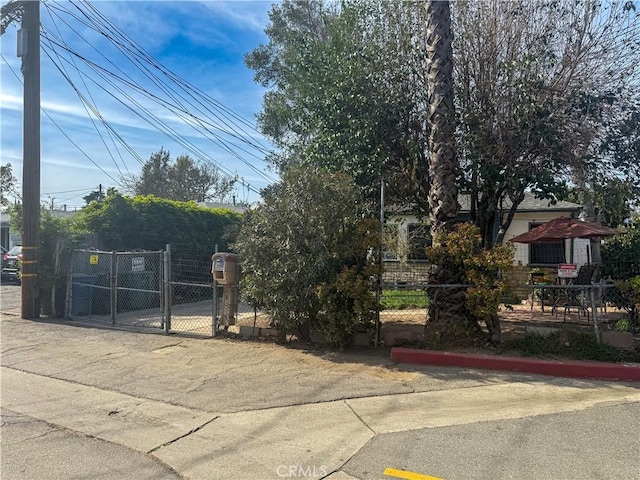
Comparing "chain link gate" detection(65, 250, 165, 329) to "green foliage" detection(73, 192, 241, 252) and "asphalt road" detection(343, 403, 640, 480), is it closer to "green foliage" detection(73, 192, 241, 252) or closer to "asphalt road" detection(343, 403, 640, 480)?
"green foliage" detection(73, 192, 241, 252)

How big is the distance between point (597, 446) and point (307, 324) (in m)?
4.70

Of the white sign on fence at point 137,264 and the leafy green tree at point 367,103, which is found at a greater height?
the leafy green tree at point 367,103

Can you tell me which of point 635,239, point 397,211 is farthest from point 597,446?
point 635,239

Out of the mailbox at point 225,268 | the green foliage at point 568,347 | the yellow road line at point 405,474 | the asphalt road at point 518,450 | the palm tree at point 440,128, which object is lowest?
the yellow road line at point 405,474

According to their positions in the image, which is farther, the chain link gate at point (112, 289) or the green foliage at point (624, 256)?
the green foliage at point (624, 256)

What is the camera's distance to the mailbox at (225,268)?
8.95 metres

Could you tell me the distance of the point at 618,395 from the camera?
225 inches

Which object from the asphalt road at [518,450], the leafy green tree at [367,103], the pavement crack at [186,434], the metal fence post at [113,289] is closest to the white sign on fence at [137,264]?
the metal fence post at [113,289]

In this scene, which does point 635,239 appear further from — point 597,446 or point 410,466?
point 410,466

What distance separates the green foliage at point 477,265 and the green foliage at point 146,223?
601 centimetres

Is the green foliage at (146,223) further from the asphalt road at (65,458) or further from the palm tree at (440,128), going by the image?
the asphalt road at (65,458)

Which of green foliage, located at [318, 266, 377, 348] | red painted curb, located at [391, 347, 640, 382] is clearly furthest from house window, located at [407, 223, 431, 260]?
red painted curb, located at [391, 347, 640, 382]

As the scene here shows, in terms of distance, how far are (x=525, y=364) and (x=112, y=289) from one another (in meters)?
8.26

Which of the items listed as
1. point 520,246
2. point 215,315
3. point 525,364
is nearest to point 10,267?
point 215,315
